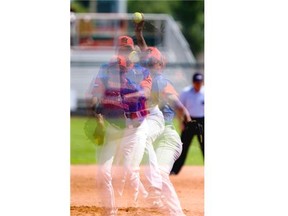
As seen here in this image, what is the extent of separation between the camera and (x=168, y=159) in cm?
787

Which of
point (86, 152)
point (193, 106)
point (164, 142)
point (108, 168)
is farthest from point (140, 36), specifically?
point (86, 152)

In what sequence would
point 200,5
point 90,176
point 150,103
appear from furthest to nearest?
point 200,5 → point 90,176 → point 150,103

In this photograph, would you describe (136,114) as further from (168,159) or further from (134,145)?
(168,159)

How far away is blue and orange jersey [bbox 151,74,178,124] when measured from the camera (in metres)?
7.93

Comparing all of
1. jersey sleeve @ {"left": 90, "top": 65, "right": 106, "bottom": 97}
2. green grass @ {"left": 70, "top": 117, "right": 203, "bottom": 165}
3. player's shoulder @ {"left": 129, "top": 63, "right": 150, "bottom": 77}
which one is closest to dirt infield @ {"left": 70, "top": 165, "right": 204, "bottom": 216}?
jersey sleeve @ {"left": 90, "top": 65, "right": 106, "bottom": 97}

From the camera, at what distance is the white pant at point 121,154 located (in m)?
7.75

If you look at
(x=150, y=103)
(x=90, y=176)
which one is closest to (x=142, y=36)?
(x=150, y=103)

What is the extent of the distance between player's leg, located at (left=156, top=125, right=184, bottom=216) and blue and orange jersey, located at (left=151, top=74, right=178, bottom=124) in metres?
0.15

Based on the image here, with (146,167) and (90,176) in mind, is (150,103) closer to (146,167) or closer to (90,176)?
(146,167)

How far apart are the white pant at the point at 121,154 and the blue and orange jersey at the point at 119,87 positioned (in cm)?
17
